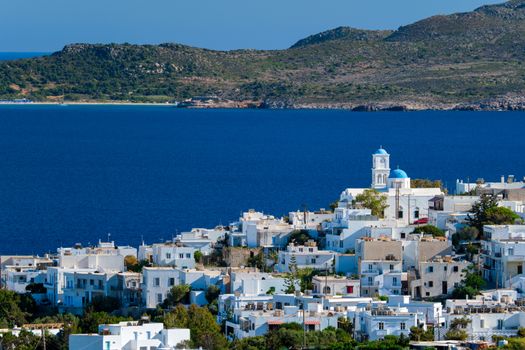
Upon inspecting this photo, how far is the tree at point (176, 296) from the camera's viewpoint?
41906 mm

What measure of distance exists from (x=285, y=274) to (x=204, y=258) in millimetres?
3459

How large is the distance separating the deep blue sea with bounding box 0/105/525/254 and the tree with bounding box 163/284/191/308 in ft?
53.2

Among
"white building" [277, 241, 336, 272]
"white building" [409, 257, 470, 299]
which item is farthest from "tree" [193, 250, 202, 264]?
"white building" [409, 257, 470, 299]

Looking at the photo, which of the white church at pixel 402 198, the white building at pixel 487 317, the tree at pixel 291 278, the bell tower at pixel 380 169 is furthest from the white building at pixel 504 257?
the bell tower at pixel 380 169

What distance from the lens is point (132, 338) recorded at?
33750 millimetres

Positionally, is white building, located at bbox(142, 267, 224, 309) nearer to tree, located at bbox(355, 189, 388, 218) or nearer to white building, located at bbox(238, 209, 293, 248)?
white building, located at bbox(238, 209, 293, 248)

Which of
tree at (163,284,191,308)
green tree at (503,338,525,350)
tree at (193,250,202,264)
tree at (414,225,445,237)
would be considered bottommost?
green tree at (503,338,525,350)

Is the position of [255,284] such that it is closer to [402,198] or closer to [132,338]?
[132,338]

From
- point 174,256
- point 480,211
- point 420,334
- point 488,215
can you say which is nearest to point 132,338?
point 420,334

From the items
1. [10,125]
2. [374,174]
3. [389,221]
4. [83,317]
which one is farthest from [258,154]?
[83,317]

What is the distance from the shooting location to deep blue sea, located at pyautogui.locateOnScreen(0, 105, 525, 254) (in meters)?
69.6

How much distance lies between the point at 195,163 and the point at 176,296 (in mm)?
64104

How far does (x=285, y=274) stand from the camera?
1710 inches

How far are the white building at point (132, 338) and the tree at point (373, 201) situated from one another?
1550 centimetres
